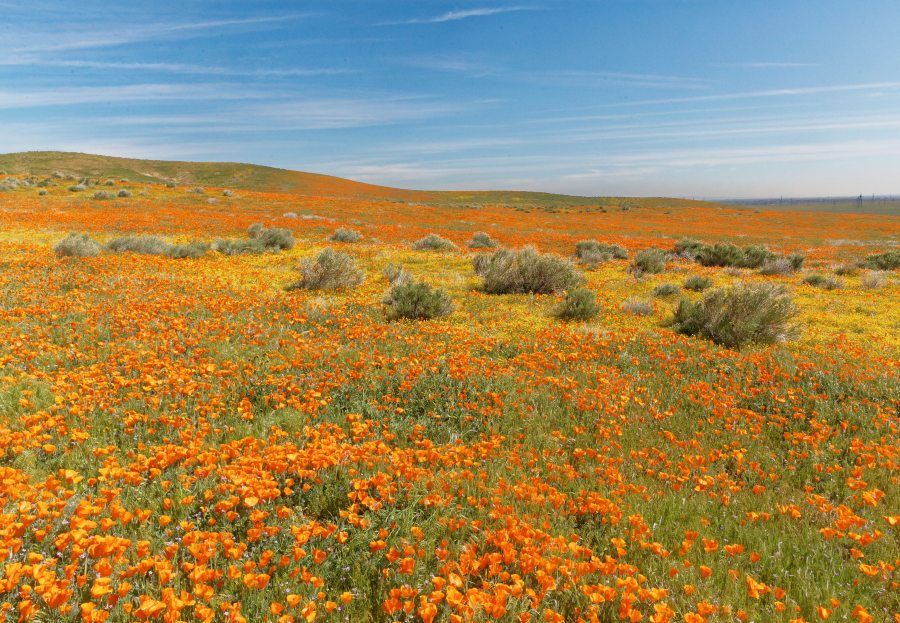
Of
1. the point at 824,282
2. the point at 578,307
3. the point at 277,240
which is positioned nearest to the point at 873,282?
the point at 824,282

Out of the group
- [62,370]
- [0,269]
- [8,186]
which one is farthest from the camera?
[8,186]

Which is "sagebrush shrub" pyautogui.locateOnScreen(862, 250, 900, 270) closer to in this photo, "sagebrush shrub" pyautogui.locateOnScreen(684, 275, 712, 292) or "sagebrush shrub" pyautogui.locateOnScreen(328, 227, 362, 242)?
"sagebrush shrub" pyautogui.locateOnScreen(684, 275, 712, 292)

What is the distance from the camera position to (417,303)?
35.2 feet

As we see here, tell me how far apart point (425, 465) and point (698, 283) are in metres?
14.0

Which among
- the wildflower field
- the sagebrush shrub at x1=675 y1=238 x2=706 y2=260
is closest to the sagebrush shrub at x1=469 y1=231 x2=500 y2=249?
the sagebrush shrub at x1=675 y1=238 x2=706 y2=260

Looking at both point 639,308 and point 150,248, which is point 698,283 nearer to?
point 639,308

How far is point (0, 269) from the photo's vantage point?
11.9m

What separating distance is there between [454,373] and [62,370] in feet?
16.8

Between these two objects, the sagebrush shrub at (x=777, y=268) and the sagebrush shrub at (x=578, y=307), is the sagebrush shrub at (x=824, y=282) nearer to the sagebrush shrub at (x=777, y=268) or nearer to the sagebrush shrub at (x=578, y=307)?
the sagebrush shrub at (x=777, y=268)

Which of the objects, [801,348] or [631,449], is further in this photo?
[801,348]

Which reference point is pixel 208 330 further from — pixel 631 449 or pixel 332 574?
pixel 631 449

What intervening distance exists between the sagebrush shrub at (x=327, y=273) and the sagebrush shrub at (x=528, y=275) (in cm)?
410

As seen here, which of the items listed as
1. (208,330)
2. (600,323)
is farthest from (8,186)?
(600,323)

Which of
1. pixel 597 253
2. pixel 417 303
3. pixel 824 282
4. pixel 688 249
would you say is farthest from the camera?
pixel 688 249
